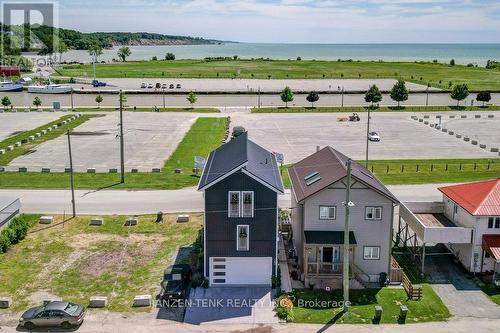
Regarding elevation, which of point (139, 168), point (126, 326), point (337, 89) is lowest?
point (126, 326)

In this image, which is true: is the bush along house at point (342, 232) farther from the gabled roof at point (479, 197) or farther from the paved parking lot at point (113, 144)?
the paved parking lot at point (113, 144)

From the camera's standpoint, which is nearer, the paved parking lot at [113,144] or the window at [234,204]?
the window at [234,204]

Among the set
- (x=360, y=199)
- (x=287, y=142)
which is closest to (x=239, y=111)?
(x=287, y=142)

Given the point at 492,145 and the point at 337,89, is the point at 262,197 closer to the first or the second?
the point at 492,145

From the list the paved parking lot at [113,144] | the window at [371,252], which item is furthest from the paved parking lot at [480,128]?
the window at [371,252]

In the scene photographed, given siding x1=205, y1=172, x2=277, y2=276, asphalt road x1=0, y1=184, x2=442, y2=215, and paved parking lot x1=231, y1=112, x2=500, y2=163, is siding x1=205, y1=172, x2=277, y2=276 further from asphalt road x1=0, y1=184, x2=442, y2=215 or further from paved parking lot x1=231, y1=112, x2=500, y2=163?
paved parking lot x1=231, y1=112, x2=500, y2=163

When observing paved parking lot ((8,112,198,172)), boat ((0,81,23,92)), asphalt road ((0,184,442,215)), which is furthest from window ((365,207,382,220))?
boat ((0,81,23,92))

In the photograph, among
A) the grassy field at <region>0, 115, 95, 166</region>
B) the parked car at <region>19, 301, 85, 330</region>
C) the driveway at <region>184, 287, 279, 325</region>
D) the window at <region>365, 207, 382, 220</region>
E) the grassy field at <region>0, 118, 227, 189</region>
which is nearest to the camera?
the parked car at <region>19, 301, 85, 330</region>
